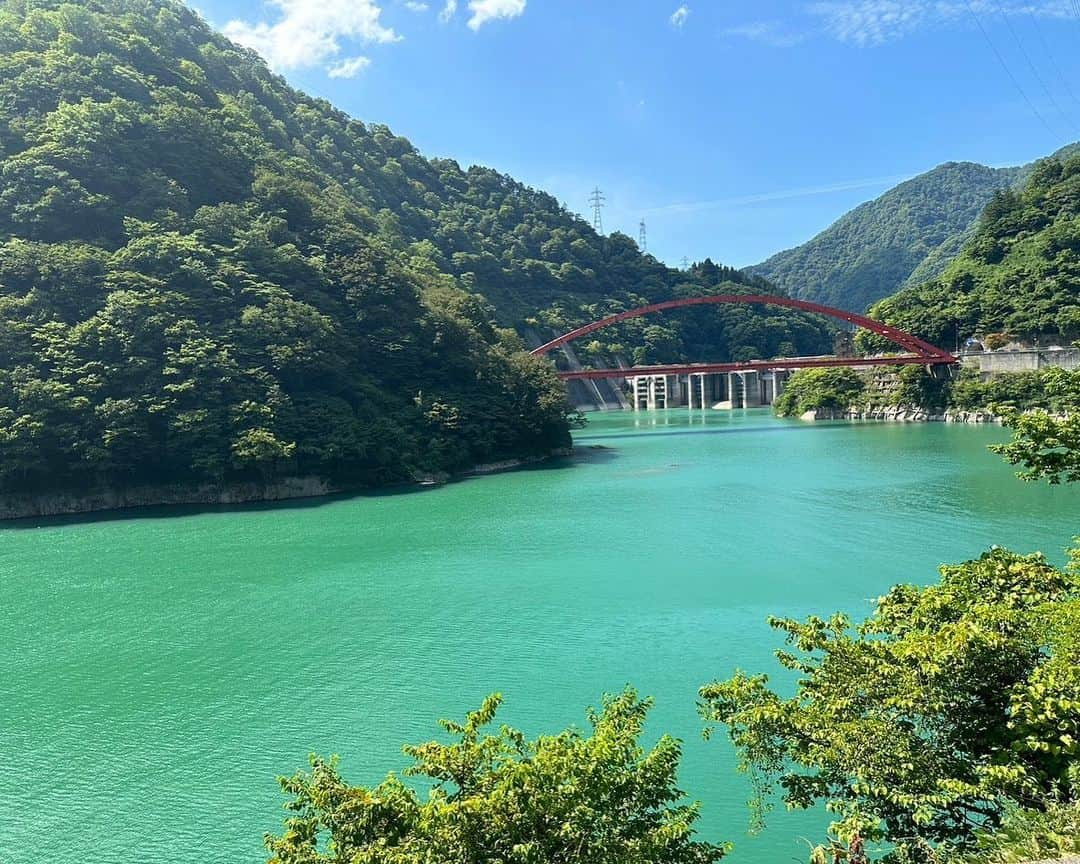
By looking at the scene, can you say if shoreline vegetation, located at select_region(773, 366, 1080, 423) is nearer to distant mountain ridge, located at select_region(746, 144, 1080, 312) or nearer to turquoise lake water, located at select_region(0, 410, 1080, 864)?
turquoise lake water, located at select_region(0, 410, 1080, 864)

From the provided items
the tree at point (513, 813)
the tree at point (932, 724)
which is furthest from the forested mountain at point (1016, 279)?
the tree at point (513, 813)

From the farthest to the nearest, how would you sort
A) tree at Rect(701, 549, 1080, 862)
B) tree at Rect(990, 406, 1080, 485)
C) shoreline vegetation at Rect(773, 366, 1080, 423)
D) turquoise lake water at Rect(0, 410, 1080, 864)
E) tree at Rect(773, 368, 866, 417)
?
1. tree at Rect(773, 368, 866, 417)
2. shoreline vegetation at Rect(773, 366, 1080, 423)
3. turquoise lake water at Rect(0, 410, 1080, 864)
4. tree at Rect(990, 406, 1080, 485)
5. tree at Rect(701, 549, 1080, 862)

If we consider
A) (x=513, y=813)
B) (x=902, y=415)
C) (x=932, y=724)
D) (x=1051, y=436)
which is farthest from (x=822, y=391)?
(x=513, y=813)

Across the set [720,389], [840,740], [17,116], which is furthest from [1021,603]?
[720,389]

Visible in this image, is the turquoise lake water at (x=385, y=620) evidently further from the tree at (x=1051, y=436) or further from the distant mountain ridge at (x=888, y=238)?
the distant mountain ridge at (x=888, y=238)

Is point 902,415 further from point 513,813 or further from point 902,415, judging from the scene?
point 513,813

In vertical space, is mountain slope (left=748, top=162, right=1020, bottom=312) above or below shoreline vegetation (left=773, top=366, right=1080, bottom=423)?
above

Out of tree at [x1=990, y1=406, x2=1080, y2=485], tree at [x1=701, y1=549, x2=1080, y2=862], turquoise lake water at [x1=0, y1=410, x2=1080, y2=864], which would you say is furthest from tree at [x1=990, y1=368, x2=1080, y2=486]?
turquoise lake water at [x1=0, y1=410, x2=1080, y2=864]

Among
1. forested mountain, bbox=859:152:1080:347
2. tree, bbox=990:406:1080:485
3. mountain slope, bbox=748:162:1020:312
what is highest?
mountain slope, bbox=748:162:1020:312
